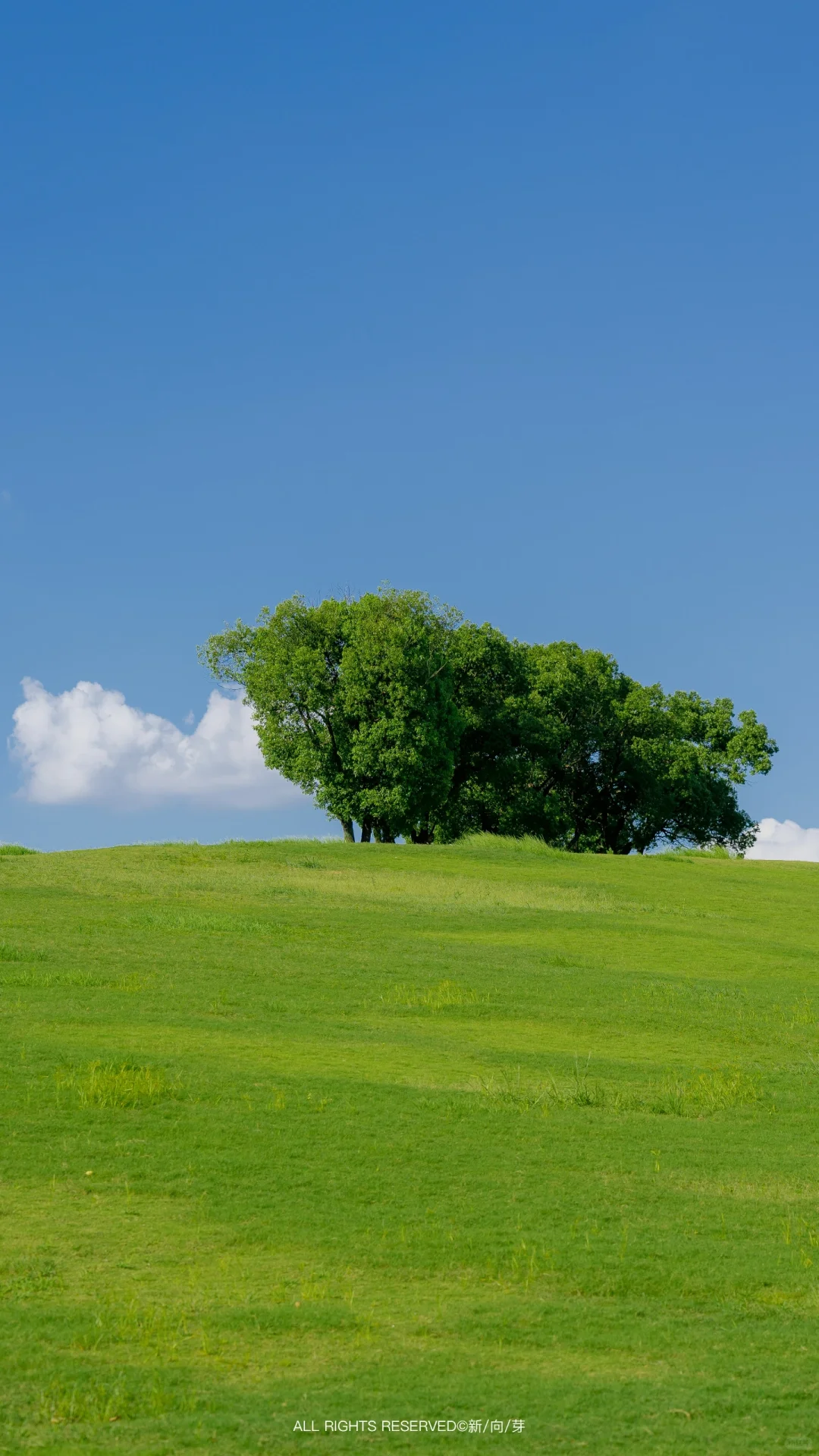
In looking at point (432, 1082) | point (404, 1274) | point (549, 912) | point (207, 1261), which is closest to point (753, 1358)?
point (404, 1274)

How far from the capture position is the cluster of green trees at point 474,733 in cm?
5625

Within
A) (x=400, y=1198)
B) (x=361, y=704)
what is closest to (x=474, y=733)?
(x=361, y=704)

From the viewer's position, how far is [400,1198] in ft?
38.1

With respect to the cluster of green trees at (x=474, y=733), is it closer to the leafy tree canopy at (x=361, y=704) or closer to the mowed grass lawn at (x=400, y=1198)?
the leafy tree canopy at (x=361, y=704)

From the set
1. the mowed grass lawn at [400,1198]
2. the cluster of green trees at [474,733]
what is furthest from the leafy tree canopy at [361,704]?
the mowed grass lawn at [400,1198]

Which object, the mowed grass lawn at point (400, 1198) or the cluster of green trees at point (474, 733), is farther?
the cluster of green trees at point (474, 733)

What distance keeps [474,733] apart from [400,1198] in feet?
173

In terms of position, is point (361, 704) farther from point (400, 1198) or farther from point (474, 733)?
point (400, 1198)

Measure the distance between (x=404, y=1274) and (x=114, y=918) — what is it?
1791 cm

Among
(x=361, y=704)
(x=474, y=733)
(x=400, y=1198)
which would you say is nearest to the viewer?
(x=400, y=1198)

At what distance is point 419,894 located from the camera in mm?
34469

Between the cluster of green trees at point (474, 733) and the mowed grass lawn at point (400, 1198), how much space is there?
31500 mm

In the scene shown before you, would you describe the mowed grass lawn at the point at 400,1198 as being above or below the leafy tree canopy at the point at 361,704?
below

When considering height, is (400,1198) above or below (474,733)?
below
